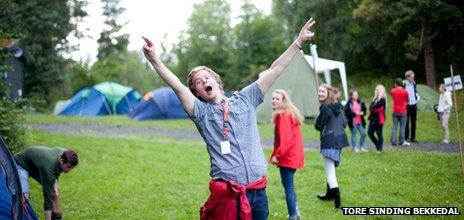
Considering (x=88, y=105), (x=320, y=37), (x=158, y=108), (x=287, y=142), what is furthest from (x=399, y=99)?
(x=88, y=105)

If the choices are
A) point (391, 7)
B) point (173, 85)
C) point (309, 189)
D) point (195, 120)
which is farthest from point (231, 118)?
point (391, 7)

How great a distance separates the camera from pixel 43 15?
13.0 metres

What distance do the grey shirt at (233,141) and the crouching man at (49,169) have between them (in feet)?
10.7

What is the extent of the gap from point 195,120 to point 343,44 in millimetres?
13958

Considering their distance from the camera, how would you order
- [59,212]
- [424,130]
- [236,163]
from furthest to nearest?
[424,130] → [59,212] → [236,163]

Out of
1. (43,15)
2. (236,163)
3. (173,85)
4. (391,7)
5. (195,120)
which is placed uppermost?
(43,15)

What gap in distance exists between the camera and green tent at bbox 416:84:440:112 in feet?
36.4

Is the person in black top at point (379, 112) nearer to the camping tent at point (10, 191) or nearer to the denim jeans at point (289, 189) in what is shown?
the denim jeans at point (289, 189)

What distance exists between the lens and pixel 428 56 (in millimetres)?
8812

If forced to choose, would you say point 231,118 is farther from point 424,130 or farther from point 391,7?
point 424,130

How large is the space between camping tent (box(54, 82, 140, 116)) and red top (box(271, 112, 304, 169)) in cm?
2480

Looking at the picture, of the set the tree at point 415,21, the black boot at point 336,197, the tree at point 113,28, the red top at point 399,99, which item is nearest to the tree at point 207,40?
the tree at point 113,28

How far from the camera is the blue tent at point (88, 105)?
29516mm

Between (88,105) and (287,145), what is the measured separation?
85.3 ft
